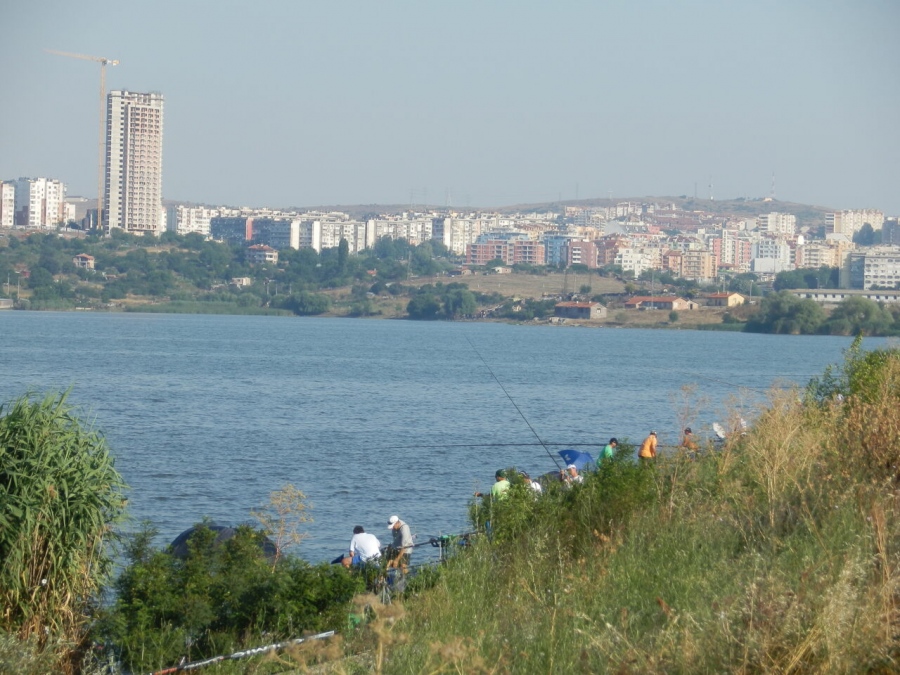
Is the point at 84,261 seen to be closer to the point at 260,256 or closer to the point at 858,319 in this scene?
the point at 260,256

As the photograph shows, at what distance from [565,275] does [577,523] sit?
140m

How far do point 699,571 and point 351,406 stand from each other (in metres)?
33.1

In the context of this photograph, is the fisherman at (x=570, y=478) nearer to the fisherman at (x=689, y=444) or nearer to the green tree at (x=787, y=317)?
the fisherman at (x=689, y=444)

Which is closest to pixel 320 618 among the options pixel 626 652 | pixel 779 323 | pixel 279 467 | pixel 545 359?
pixel 626 652

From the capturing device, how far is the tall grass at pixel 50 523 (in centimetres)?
717

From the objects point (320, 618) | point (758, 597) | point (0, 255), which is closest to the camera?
point (758, 597)

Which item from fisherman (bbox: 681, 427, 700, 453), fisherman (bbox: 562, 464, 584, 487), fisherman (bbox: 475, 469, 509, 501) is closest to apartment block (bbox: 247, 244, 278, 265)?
fisherman (bbox: 562, 464, 584, 487)

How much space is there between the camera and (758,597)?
12.4 feet

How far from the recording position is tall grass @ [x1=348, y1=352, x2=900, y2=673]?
144 inches

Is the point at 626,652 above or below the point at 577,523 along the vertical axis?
above

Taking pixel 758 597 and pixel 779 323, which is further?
pixel 779 323

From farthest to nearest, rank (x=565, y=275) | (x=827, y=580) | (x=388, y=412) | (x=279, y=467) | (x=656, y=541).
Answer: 1. (x=565, y=275)
2. (x=388, y=412)
3. (x=279, y=467)
4. (x=656, y=541)
5. (x=827, y=580)

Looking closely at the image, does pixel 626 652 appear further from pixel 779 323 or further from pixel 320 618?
pixel 779 323

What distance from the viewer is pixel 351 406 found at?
37875 millimetres
